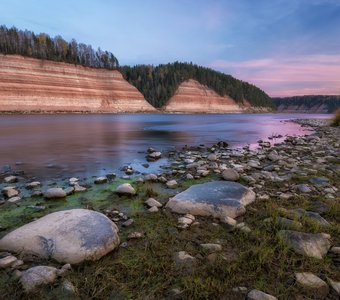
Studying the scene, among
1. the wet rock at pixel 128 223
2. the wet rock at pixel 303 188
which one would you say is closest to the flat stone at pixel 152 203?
the wet rock at pixel 128 223

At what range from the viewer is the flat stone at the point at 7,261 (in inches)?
110

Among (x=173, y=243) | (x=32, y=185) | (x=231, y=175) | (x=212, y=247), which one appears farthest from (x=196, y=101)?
(x=212, y=247)

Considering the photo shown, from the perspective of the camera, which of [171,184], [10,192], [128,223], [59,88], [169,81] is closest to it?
[128,223]

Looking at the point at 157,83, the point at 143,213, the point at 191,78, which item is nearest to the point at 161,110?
the point at 157,83

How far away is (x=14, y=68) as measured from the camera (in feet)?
189

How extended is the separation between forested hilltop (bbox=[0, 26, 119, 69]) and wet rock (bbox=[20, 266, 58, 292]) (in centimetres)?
6849

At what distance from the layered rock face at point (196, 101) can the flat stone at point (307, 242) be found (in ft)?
311

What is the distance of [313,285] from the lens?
8.26 feet

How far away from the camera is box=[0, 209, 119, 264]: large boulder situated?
2982 millimetres

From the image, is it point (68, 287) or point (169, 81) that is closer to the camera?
point (68, 287)

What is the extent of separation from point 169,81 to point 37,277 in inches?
4414

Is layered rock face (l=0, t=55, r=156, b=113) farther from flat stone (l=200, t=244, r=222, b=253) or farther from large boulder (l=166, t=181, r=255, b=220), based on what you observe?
flat stone (l=200, t=244, r=222, b=253)

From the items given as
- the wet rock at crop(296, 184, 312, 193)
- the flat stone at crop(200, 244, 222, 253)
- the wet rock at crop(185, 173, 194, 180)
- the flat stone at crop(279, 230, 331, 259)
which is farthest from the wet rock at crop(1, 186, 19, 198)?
the wet rock at crop(296, 184, 312, 193)

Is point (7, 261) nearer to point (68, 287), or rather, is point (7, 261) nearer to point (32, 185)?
point (68, 287)
